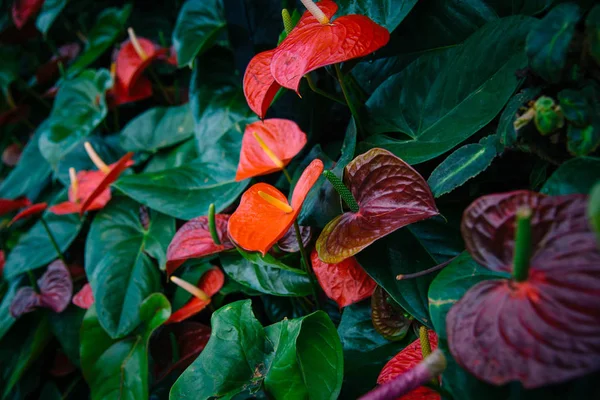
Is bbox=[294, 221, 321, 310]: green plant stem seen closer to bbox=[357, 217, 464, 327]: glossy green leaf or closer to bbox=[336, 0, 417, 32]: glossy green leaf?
bbox=[357, 217, 464, 327]: glossy green leaf

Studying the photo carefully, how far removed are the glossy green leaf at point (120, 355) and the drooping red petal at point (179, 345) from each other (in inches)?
1.7

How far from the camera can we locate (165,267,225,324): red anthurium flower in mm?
708

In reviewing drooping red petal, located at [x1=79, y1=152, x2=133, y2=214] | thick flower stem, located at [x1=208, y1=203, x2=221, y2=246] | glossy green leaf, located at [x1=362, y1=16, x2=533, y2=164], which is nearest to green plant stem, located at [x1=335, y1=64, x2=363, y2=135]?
glossy green leaf, located at [x1=362, y1=16, x2=533, y2=164]

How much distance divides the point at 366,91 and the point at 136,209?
51 centimetres

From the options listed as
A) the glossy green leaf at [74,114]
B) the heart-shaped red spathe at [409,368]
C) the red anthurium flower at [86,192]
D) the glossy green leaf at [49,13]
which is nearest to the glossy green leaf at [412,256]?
the heart-shaped red spathe at [409,368]

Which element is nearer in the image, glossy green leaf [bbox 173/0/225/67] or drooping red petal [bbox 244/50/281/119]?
drooping red petal [bbox 244/50/281/119]

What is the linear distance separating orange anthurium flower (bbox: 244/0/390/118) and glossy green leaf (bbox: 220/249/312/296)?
20 centimetres

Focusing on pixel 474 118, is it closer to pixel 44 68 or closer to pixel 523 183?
pixel 523 183

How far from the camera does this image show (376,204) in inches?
19.4

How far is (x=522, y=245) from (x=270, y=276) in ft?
1.31

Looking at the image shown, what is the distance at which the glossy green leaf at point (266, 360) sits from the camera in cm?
50

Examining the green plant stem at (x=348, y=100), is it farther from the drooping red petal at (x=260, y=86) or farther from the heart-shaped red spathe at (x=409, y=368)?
the heart-shaped red spathe at (x=409, y=368)

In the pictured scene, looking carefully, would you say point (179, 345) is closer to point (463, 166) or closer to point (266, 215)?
point (266, 215)

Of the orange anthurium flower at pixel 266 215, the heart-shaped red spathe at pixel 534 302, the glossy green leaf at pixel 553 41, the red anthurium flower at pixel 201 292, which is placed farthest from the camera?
the red anthurium flower at pixel 201 292
